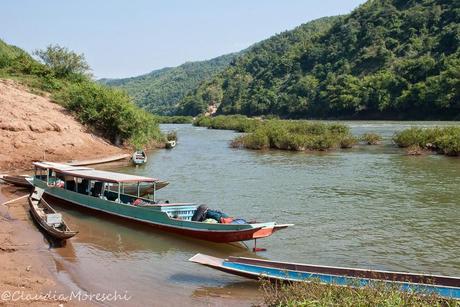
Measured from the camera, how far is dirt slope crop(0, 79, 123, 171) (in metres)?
33.7

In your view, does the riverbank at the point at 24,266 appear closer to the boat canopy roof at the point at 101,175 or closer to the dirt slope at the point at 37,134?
the boat canopy roof at the point at 101,175

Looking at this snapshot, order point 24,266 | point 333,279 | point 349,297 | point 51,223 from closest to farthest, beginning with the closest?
point 349,297
point 333,279
point 24,266
point 51,223

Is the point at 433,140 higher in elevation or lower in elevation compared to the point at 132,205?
higher

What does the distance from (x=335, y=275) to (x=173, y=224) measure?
7.11 meters

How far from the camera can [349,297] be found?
7.84 meters

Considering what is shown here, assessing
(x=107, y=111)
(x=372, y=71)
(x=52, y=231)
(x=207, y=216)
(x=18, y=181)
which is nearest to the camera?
(x=52, y=231)

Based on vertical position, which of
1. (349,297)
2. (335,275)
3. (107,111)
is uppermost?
(107,111)

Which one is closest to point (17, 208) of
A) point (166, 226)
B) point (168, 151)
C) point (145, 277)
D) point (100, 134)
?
point (166, 226)

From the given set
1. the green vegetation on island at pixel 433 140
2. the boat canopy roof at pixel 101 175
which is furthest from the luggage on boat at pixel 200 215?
the green vegetation on island at pixel 433 140

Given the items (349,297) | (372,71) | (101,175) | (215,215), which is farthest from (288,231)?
(372,71)

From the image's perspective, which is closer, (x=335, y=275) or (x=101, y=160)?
(x=335, y=275)

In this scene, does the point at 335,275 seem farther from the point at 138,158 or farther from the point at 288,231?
the point at 138,158

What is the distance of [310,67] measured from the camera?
140375 mm

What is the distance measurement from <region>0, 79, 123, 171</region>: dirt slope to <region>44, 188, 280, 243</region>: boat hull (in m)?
13.8
